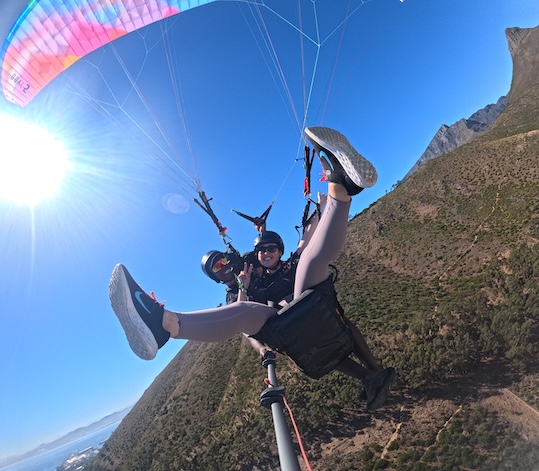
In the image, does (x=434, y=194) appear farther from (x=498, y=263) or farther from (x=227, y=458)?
(x=227, y=458)

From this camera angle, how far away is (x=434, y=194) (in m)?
47.6

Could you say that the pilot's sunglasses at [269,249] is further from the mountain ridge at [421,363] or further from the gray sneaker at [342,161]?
the mountain ridge at [421,363]

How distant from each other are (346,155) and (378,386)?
2595 mm

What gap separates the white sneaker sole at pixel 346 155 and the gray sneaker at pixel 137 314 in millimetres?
1881

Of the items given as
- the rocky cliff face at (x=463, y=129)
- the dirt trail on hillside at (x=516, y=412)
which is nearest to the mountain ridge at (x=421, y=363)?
the dirt trail on hillside at (x=516, y=412)

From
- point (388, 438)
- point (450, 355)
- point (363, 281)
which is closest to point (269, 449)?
point (388, 438)

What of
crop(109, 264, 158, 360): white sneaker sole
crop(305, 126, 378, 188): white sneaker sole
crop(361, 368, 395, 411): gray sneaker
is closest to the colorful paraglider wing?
crop(305, 126, 378, 188): white sneaker sole

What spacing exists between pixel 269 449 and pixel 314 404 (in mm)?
4292

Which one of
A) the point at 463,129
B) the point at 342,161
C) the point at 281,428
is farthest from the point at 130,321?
the point at 463,129

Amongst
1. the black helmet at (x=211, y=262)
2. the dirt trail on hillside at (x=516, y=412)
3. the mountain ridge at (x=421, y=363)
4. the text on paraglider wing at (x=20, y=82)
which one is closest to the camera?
the black helmet at (x=211, y=262)

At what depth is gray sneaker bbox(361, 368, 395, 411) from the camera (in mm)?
3428

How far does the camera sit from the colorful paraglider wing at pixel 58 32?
6477mm

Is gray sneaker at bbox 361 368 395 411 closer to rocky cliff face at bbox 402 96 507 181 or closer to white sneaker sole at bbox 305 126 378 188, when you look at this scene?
white sneaker sole at bbox 305 126 378 188

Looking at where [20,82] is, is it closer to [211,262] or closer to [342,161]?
[211,262]
